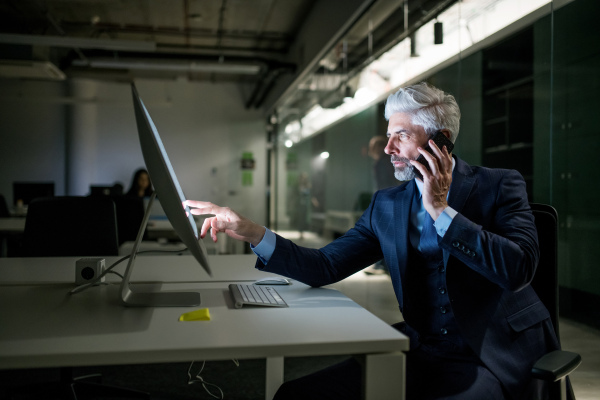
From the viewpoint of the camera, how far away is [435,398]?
128 cm

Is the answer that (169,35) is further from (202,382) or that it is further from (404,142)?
(404,142)

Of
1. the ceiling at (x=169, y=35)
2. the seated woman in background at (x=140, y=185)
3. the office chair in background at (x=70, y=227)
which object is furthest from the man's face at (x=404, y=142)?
the seated woman in background at (x=140, y=185)

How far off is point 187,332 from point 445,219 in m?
0.73

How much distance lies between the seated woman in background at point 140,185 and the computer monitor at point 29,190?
1.15 metres

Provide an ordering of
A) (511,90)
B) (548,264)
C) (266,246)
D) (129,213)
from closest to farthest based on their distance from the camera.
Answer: (548,264) < (266,246) < (511,90) < (129,213)

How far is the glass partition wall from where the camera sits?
2.51 m

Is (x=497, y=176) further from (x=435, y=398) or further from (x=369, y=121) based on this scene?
(x=369, y=121)

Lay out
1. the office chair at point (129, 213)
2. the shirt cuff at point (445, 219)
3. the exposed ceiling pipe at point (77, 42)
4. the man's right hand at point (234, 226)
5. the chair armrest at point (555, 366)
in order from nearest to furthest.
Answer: the chair armrest at point (555, 366) → the shirt cuff at point (445, 219) → the man's right hand at point (234, 226) → the office chair at point (129, 213) → the exposed ceiling pipe at point (77, 42)

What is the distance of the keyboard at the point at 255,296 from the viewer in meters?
1.40

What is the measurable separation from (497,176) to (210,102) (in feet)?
36.2

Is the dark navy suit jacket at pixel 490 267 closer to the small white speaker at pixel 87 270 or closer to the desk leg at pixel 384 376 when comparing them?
the desk leg at pixel 384 376

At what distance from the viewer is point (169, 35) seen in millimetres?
9070

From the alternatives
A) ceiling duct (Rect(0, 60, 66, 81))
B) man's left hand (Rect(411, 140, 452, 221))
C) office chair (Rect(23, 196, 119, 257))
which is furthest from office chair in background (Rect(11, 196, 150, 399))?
ceiling duct (Rect(0, 60, 66, 81))

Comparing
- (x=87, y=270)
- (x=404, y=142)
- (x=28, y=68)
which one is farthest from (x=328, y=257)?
(x=28, y=68)
